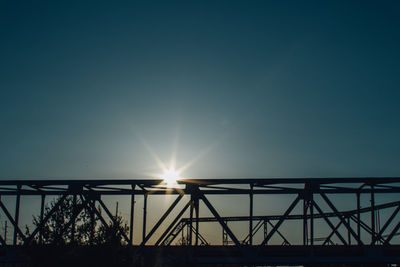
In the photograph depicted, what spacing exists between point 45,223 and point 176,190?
863 centimetres

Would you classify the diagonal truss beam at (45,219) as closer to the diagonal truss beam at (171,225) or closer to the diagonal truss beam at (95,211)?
the diagonal truss beam at (95,211)

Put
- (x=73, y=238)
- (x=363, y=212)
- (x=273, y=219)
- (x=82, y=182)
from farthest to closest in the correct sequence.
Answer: (x=273, y=219), (x=363, y=212), (x=82, y=182), (x=73, y=238)

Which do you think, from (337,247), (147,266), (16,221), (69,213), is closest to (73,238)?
(69,213)

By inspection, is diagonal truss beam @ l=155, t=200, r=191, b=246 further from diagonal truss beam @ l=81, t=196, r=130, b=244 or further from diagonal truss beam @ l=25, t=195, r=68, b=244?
diagonal truss beam @ l=25, t=195, r=68, b=244

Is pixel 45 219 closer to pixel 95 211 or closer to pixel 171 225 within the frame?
pixel 95 211

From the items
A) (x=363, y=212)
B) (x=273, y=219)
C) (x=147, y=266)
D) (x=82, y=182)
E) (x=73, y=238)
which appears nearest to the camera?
(x=73, y=238)

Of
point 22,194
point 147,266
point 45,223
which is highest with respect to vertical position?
point 22,194

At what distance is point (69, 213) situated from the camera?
2881 cm

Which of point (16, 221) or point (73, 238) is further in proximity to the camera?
point (16, 221)

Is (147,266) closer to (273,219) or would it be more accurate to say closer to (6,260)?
(6,260)

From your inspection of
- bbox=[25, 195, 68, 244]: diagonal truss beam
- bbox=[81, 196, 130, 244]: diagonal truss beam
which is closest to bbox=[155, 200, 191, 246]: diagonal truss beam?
bbox=[81, 196, 130, 244]: diagonal truss beam

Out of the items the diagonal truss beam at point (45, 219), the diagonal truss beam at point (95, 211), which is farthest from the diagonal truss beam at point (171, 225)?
the diagonal truss beam at point (45, 219)

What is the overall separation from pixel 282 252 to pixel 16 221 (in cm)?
1717

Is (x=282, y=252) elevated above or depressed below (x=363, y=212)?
below
